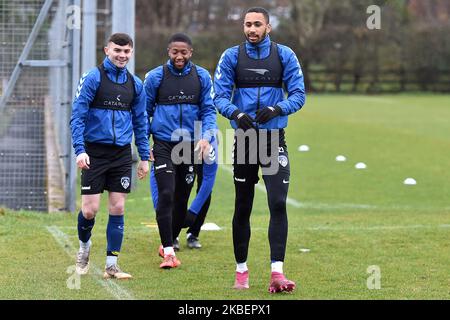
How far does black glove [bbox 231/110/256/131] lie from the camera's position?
25.5 feet

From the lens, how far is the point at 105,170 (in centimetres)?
845

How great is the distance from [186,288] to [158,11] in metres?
65.1

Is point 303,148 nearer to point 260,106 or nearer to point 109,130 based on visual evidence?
point 109,130

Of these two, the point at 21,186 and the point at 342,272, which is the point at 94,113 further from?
the point at 21,186

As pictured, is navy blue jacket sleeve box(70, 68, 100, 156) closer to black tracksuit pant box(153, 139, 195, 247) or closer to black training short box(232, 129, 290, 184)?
black tracksuit pant box(153, 139, 195, 247)

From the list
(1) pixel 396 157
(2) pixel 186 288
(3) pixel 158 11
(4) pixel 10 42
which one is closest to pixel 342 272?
(2) pixel 186 288

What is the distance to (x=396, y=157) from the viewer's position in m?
20.8

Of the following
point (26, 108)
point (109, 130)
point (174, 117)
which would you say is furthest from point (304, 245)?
point (26, 108)

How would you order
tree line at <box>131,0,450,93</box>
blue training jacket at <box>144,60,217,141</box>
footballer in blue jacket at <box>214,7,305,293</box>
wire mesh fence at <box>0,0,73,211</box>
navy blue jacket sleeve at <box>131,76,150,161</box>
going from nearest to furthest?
footballer in blue jacket at <box>214,7,305,293</box>, navy blue jacket sleeve at <box>131,76,150,161</box>, blue training jacket at <box>144,60,217,141</box>, wire mesh fence at <box>0,0,73,211</box>, tree line at <box>131,0,450,93</box>

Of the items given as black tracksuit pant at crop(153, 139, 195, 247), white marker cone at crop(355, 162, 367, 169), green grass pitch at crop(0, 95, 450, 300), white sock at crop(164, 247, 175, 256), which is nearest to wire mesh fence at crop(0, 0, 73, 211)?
green grass pitch at crop(0, 95, 450, 300)

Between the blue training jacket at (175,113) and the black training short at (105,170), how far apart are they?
2.78 feet

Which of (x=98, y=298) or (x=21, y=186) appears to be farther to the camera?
(x=21, y=186)

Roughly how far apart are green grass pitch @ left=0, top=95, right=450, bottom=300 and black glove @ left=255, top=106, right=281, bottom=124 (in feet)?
4.33

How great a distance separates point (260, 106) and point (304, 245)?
2729 millimetres
